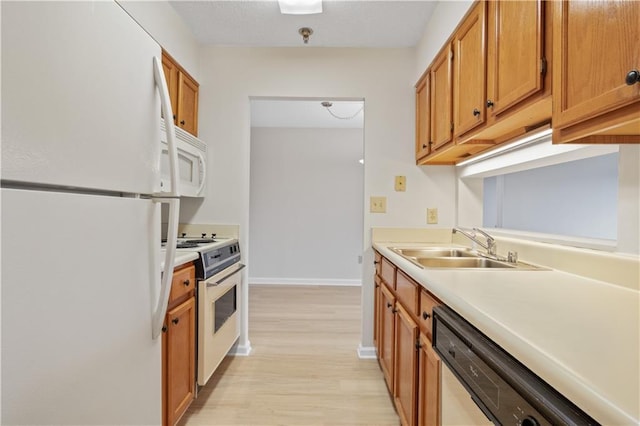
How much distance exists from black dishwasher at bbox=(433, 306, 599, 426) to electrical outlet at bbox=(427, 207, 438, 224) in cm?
156

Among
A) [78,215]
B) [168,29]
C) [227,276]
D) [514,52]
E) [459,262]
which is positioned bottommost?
[227,276]

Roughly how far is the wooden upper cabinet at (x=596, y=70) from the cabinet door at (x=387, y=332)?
1.15 m

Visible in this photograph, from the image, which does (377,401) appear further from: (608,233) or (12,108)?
(12,108)

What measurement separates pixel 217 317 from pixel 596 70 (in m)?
2.00

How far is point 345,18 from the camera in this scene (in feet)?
6.82

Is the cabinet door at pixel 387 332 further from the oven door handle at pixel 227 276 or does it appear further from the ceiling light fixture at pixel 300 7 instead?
the ceiling light fixture at pixel 300 7

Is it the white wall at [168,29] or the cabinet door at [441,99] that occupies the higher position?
the white wall at [168,29]

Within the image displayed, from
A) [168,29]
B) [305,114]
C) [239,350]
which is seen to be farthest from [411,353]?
[305,114]

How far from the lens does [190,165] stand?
218 cm

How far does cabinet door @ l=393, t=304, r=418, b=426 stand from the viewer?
130cm

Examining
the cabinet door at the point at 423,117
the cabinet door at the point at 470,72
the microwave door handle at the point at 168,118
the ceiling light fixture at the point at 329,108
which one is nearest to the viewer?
the microwave door handle at the point at 168,118

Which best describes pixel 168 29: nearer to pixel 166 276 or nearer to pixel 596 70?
pixel 166 276

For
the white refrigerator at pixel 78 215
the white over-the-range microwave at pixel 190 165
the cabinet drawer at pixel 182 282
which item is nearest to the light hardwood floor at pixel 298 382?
the cabinet drawer at pixel 182 282

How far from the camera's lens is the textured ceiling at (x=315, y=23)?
197 cm
